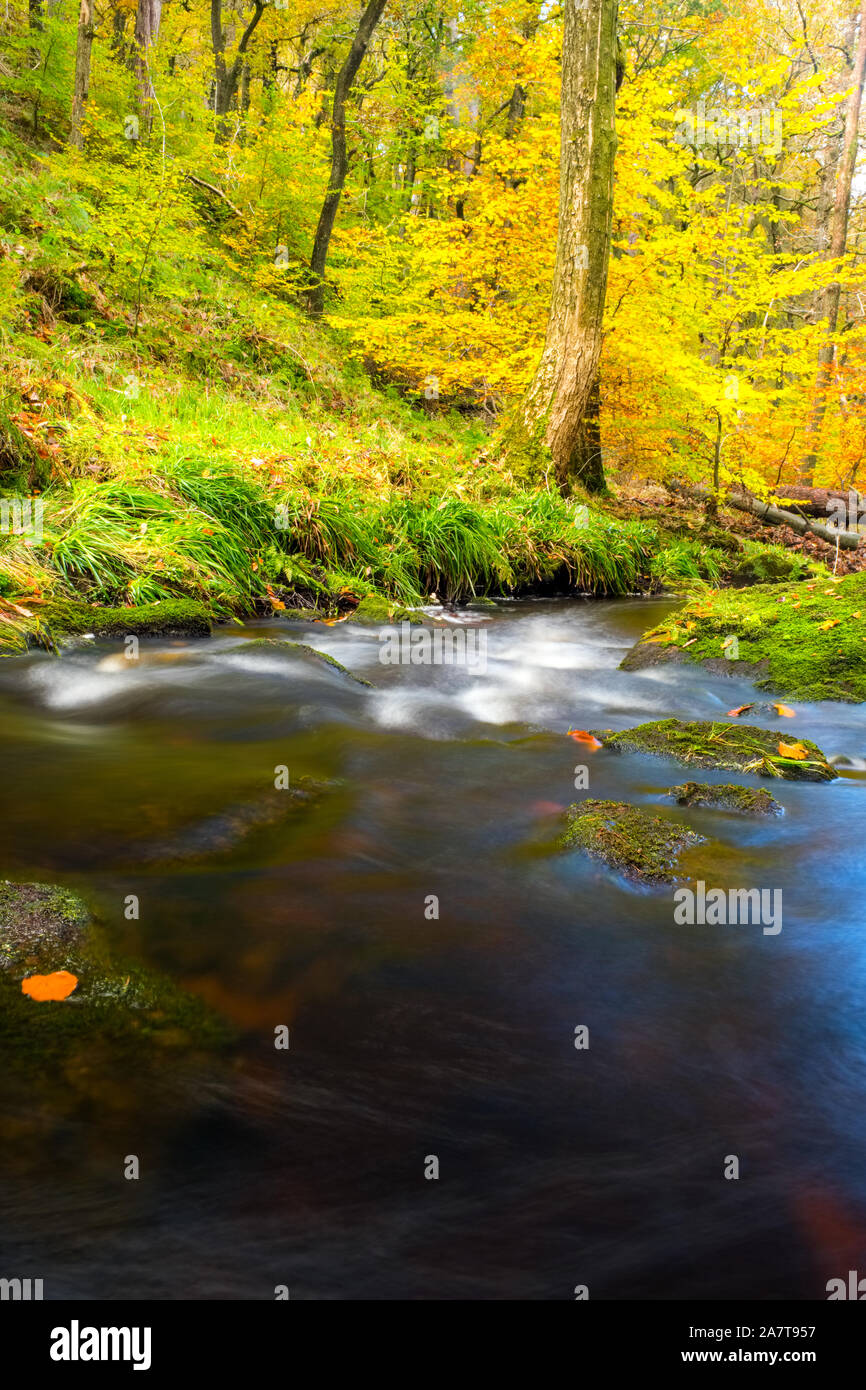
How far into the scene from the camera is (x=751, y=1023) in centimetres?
255

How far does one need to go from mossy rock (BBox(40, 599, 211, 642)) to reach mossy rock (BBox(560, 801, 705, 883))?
3587 millimetres

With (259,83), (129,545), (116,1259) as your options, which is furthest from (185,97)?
(116,1259)

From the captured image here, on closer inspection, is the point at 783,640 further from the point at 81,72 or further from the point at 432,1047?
the point at 81,72

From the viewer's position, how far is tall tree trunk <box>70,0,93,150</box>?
13625 mm

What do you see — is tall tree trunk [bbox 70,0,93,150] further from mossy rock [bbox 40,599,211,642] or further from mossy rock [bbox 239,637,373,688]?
mossy rock [bbox 239,637,373,688]

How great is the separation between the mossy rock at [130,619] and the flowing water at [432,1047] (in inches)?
65.8

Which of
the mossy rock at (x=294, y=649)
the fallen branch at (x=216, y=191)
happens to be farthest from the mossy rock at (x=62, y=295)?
the mossy rock at (x=294, y=649)

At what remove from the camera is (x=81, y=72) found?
14.0 m

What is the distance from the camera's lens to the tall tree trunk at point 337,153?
14.8 metres

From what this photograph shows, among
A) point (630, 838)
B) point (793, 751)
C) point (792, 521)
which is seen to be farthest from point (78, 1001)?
point (792, 521)

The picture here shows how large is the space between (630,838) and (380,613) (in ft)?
14.4

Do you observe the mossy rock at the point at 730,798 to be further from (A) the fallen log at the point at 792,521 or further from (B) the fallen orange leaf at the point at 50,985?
(A) the fallen log at the point at 792,521

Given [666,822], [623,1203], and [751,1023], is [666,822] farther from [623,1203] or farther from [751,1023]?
[623,1203]

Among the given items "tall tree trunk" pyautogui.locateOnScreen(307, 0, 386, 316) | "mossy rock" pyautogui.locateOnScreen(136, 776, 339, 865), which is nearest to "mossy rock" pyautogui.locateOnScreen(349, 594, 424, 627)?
"mossy rock" pyautogui.locateOnScreen(136, 776, 339, 865)
